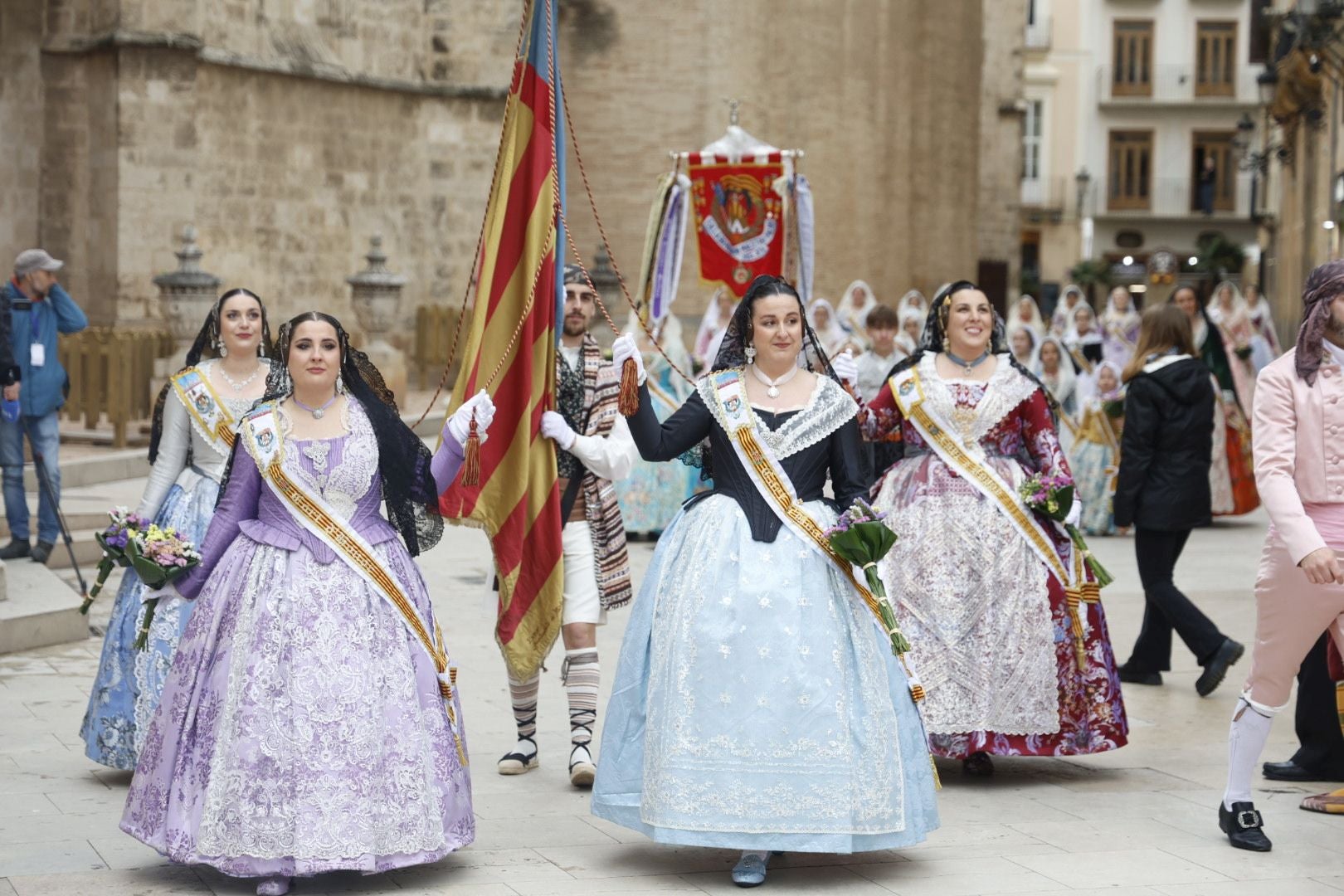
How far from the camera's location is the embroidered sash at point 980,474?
300 inches

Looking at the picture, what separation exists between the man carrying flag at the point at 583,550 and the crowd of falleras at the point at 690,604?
0.01 meters

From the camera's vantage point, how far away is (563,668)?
25.3 ft

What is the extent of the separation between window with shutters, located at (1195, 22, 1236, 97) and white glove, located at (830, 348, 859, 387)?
54522 mm

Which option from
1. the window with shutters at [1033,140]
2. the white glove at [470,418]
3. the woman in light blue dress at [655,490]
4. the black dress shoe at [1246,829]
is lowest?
the black dress shoe at [1246,829]

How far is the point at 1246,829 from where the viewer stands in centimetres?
659

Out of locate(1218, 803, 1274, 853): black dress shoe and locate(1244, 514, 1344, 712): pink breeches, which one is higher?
locate(1244, 514, 1344, 712): pink breeches

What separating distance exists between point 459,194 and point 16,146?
6361mm

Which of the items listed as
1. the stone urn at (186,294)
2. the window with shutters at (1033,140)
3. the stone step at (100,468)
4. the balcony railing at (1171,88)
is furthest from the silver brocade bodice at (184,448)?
the balcony railing at (1171,88)

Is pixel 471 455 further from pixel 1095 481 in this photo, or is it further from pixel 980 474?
pixel 1095 481

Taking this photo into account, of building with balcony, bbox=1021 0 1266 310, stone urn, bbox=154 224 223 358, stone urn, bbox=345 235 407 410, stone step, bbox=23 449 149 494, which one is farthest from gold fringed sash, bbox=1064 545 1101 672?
building with balcony, bbox=1021 0 1266 310

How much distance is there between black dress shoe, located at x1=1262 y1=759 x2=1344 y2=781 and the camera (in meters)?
7.73

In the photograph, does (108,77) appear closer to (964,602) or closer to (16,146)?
(16,146)

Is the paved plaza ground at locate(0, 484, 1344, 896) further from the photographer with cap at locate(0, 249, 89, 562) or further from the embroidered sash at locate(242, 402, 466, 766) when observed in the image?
the photographer with cap at locate(0, 249, 89, 562)

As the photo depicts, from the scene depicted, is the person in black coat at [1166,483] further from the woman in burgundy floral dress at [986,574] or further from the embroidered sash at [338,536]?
the embroidered sash at [338,536]
